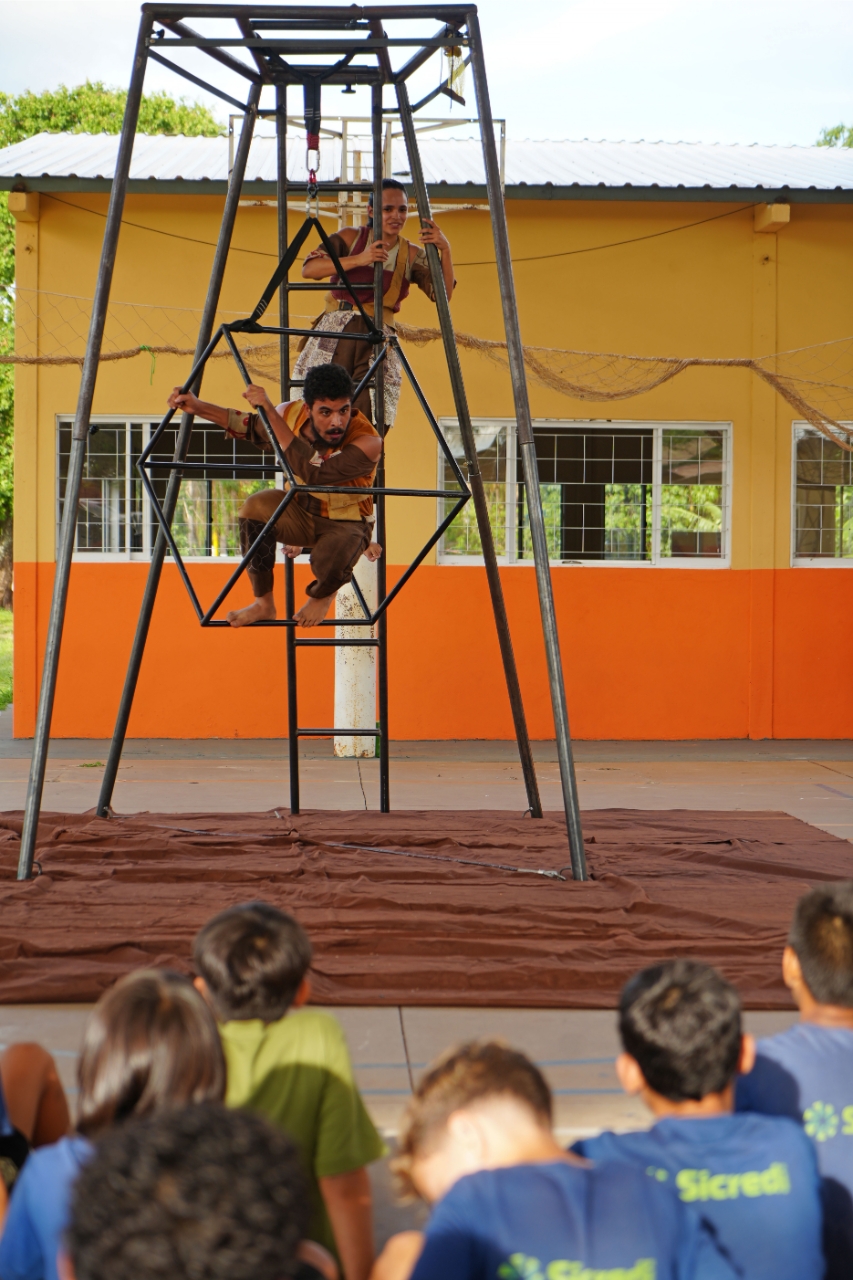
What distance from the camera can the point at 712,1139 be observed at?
1953 millimetres

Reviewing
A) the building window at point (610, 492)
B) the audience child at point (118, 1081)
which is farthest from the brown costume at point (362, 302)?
the audience child at point (118, 1081)

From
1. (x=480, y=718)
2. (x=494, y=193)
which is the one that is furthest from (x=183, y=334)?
(x=494, y=193)

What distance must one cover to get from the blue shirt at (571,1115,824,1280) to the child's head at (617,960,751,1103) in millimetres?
79

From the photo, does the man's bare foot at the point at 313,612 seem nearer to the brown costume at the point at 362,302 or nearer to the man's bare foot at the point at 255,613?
the man's bare foot at the point at 255,613

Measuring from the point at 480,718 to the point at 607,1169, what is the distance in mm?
9499

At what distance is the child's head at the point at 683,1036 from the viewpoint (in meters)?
2.02

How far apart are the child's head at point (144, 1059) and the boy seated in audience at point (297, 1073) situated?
470mm

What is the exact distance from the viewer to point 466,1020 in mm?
3906

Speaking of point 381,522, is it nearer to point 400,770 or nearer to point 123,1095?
point 400,770

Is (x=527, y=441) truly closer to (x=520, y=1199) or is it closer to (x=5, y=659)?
(x=520, y=1199)

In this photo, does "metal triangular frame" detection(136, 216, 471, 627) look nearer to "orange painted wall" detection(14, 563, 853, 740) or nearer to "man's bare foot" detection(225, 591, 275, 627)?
"man's bare foot" detection(225, 591, 275, 627)

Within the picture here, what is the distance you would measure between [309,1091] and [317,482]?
3875mm

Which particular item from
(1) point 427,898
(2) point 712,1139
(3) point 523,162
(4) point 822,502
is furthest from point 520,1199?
(3) point 523,162

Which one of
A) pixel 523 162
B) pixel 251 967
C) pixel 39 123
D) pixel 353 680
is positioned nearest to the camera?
pixel 251 967
